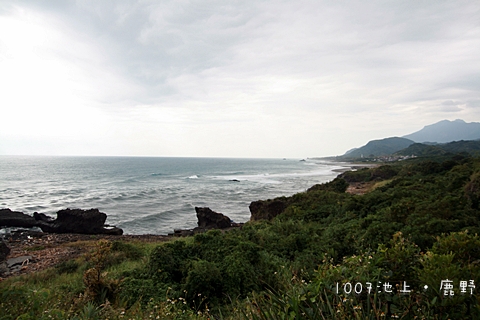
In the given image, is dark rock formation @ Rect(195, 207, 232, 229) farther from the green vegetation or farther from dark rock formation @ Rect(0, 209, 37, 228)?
dark rock formation @ Rect(0, 209, 37, 228)

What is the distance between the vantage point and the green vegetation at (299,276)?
2631 mm

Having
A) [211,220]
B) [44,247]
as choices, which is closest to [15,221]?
[44,247]

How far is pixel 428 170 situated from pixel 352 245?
74.3 ft

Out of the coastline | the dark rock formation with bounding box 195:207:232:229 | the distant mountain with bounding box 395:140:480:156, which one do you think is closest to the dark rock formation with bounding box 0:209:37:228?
the coastline

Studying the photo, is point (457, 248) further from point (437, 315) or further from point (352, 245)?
point (352, 245)

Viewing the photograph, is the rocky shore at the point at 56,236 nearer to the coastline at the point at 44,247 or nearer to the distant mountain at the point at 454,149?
the coastline at the point at 44,247

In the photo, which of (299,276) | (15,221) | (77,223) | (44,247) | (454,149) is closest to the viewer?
(299,276)

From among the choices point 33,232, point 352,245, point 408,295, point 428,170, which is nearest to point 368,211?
point 352,245

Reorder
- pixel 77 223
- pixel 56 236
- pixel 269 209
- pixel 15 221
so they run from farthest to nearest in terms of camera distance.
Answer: pixel 15 221, pixel 77 223, pixel 269 209, pixel 56 236

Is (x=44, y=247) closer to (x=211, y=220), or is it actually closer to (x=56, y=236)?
(x=56, y=236)

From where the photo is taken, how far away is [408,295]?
2738 millimetres

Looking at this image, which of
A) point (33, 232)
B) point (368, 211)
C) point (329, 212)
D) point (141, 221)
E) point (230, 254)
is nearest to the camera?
point (230, 254)

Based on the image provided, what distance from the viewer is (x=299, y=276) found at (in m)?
5.28

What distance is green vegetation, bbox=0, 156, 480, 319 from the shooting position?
2.63 meters
